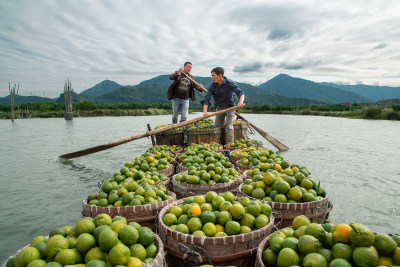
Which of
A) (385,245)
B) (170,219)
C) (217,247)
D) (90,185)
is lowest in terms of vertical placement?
(90,185)

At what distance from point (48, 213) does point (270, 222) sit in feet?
15.5

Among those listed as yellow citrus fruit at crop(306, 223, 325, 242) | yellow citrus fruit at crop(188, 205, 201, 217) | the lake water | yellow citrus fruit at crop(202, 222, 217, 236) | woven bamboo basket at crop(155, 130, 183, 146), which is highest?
woven bamboo basket at crop(155, 130, 183, 146)

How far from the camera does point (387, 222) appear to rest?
480 cm

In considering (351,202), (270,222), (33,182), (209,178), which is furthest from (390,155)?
(33,182)

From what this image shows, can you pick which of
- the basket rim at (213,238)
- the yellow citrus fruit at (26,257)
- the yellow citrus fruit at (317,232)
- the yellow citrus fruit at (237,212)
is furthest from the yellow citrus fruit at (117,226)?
the yellow citrus fruit at (317,232)

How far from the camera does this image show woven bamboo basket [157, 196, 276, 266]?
2.54 meters

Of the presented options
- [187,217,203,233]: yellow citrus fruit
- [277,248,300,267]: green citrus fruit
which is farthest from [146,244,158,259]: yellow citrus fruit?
[277,248,300,267]: green citrus fruit

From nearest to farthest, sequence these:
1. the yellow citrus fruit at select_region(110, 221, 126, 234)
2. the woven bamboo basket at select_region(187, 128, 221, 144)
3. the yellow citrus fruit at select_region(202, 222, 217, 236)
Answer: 1. the yellow citrus fruit at select_region(110, 221, 126, 234)
2. the yellow citrus fruit at select_region(202, 222, 217, 236)
3. the woven bamboo basket at select_region(187, 128, 221, 144)

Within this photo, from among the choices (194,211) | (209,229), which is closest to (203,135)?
(194,211)

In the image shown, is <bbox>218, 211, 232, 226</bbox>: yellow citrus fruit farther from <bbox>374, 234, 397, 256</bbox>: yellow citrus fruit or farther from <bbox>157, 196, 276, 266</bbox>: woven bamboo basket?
<bbox>374, 234, 397, 256</bbox>: yellow citrus fruit

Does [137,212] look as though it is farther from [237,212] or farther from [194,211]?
[237,212]

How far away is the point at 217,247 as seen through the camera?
2.56 m

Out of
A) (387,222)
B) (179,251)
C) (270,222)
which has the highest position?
(270,222)

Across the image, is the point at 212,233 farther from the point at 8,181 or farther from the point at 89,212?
the point at 8,181
